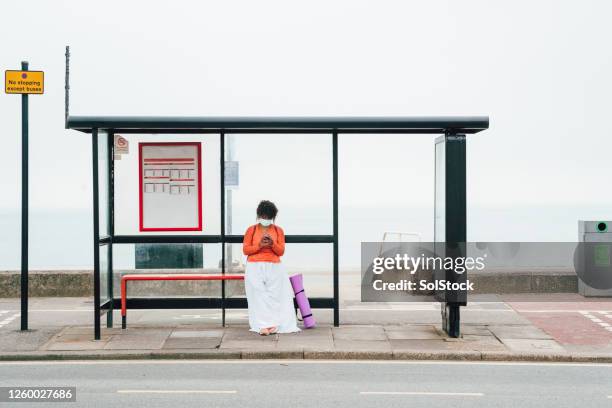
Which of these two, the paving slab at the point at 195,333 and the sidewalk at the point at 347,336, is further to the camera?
the paving slab at the point at 195,333

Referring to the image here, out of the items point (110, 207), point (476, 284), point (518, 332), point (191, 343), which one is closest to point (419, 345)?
point (518, 332)

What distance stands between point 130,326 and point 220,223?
1.89 metres

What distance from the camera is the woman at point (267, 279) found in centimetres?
1211

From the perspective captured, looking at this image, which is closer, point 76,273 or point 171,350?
point 171,350

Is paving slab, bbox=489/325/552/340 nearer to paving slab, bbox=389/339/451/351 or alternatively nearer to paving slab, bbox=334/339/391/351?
paving slab, bbox=389/339/451/351

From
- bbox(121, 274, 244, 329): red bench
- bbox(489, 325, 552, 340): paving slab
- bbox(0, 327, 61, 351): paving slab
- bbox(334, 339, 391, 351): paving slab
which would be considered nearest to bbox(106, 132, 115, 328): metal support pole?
bbox(121, 274, 244, 329): red bench

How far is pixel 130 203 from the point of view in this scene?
12828 mm

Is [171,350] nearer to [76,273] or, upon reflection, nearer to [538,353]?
[538,353]

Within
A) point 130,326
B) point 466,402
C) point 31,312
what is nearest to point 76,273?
point 31,312

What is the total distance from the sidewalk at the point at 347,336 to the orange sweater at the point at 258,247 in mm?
1021

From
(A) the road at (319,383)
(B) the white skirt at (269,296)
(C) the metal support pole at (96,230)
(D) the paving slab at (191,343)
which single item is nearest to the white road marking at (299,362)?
(A) the road at (319,383)

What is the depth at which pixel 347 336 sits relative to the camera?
11.9 metres

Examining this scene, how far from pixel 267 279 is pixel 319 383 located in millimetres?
2955

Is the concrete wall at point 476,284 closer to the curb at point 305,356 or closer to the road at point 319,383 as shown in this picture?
the curb at point 305,356
